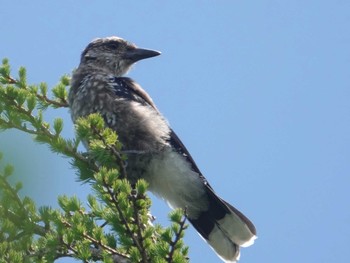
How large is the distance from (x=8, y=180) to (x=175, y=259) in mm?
991

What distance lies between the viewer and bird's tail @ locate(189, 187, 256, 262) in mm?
5777

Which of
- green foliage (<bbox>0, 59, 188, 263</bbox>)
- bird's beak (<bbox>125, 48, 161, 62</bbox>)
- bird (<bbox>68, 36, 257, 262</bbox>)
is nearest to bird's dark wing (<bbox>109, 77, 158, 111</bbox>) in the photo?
bird (<bbox>68, 36, 257, 262</bbox>)

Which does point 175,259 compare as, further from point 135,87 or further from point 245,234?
point 135,87

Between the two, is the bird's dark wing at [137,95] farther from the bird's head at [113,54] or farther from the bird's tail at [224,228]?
the bird's head at [113,54]

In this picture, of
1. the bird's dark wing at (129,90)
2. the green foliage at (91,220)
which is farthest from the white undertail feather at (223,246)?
the green foliage at (91,220)

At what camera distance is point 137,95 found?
20.2ft

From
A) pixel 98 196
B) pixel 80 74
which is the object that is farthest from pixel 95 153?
pixel 80 74

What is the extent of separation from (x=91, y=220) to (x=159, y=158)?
209cm

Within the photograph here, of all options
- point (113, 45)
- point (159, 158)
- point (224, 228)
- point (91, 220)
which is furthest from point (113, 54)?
point (91, 220)

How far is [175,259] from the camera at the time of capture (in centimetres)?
333

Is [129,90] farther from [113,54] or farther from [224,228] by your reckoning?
[224,228]

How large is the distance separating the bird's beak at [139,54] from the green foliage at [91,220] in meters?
2.93

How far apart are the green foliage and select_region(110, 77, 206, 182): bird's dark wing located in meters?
1.72

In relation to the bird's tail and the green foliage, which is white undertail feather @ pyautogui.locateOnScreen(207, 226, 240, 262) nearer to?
the bird's tail
